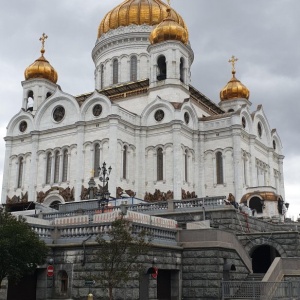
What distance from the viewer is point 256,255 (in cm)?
2734

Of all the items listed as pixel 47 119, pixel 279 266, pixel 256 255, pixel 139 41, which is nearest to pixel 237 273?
pixel 279 266

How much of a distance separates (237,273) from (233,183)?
67.4 feet

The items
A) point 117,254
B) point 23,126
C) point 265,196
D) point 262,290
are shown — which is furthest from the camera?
point 23,126

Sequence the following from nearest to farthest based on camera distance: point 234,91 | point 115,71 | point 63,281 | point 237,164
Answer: point 63,281
point 237,164
point 115,71
point 234,91

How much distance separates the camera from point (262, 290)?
62.8 ft

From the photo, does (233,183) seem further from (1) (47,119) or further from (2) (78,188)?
(1) (47,119)

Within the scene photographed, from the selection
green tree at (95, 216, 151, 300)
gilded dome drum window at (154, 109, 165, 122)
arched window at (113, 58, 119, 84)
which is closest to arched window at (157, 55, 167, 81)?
gilded dome drum window at (154, 109, 165, 122)

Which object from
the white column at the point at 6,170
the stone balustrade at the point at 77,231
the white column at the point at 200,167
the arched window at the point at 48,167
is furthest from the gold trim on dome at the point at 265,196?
the white column at the point at 6,170

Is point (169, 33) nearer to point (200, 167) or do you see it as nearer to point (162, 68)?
point (162, 68)

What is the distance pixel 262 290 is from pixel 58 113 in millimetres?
28843

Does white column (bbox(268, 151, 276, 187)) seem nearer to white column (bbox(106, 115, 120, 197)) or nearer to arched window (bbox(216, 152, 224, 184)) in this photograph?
arched window (bbox(216, 152, 224, 184))

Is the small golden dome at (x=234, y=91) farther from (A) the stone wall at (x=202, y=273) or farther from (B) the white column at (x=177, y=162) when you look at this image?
(A) the stone wall at (x=202, y=273)

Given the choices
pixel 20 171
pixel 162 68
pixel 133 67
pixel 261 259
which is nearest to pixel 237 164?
pixel 162 68

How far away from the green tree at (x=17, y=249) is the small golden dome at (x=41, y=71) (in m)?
33.7
